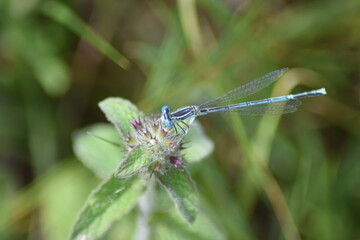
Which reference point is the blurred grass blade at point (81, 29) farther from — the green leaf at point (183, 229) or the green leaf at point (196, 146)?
the green leaf at point (183, 229)

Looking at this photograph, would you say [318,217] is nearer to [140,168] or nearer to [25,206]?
[140,168]

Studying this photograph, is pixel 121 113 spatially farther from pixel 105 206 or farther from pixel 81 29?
pixel 81 29

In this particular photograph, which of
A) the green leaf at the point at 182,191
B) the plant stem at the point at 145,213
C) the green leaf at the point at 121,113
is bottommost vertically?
the green leaf at the point at 182,191

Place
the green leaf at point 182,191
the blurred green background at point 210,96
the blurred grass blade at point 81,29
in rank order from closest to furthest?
the green leaf at point 182,191
the blurred grass blade at point 81,29
the blurred green background at point 210,96

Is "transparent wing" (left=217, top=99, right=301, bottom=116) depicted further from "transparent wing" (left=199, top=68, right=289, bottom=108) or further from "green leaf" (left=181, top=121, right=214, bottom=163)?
"green leaf" (left=181, top=121, right=214, bottom=163)

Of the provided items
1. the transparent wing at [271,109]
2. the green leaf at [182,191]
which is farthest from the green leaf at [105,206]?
the transparent wing at [271,109]

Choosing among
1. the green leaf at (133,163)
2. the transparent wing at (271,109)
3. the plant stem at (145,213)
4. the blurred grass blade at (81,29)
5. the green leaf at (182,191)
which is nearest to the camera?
the green leaf at (133,163)
